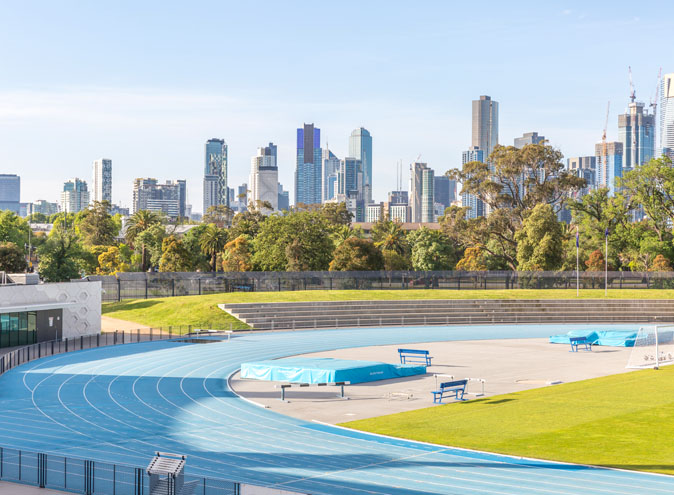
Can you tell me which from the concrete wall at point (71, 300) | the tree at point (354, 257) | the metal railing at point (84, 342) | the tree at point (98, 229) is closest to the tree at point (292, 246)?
the tree at point (354, 257)

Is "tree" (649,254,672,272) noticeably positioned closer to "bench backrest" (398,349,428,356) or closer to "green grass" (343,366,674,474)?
"bench backrest" (398,349,428,356)

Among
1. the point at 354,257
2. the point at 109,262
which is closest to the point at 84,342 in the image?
the point at 354,257

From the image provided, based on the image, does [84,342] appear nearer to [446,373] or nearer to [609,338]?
[446,373]

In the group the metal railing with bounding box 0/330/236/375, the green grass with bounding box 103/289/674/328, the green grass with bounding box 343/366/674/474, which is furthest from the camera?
the green grass with bounding box 103/289/674/328

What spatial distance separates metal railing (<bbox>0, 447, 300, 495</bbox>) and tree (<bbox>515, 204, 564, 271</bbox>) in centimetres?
7334

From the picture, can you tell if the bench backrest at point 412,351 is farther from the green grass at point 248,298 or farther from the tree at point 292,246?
the tree at point 292,246

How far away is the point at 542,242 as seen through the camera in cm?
8719

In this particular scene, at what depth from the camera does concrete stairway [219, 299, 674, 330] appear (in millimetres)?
61156

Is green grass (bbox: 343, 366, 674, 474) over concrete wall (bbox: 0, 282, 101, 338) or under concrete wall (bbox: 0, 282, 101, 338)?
under

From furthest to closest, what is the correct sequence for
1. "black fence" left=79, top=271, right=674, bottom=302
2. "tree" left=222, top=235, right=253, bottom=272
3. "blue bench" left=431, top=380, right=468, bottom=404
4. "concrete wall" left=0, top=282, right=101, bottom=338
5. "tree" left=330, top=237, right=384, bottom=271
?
1. "tree" left=222, top=235, right=253, bottom=272
2. "tree" left=330, top=237, right=384, bottom=271
3. "black fence" left=79, top=271, right=674, bottom=302
4. "concrete wall" left=0, top=282, right=101, bottom=338
5. "blue bench" left=431, top=380, right=468, bottom=404

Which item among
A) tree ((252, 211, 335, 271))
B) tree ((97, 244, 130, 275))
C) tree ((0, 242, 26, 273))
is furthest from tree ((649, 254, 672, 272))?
tree ((97, 244, 130, 275))

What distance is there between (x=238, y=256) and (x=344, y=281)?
3190 centimetres

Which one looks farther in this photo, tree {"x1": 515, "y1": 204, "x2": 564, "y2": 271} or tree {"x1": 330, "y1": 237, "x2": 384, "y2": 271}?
tree {"x1": 330, "y1": 237, "x2": 384, "y2": 271}

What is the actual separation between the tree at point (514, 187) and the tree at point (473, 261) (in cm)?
1330
